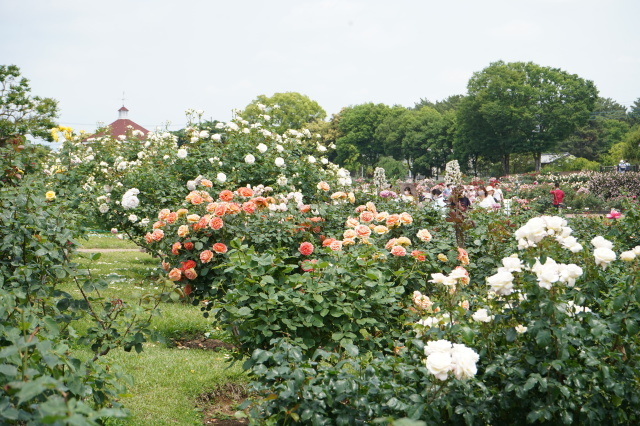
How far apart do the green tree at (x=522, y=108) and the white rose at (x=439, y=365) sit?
47.7m

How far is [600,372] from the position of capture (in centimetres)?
232

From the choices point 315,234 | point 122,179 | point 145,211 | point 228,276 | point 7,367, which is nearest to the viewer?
point 7,367

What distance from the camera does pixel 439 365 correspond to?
203cm

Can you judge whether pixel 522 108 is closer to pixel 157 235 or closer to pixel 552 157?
pixel 552 157

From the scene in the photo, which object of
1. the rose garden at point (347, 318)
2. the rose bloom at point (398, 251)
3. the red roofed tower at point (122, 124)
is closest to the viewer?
the rose garden at point (347, 318)

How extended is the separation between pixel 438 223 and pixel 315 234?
1.16 metres

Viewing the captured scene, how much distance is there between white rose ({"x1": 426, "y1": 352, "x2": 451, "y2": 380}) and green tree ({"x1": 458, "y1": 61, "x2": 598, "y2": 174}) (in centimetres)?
4769

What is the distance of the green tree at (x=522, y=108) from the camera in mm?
46938

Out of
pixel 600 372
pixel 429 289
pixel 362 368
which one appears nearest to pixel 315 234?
pixel 429 289

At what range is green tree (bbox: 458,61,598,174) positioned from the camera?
1848 inches

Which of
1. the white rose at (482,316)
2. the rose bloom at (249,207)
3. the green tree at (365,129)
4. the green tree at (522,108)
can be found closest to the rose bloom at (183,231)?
the rose bloom at (249,207)

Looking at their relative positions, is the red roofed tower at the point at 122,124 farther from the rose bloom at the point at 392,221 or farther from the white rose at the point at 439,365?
the white rose at the point at 439,365

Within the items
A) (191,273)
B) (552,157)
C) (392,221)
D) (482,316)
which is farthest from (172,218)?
(552,157)

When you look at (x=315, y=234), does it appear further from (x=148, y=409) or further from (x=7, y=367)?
(x=7, y=367)
